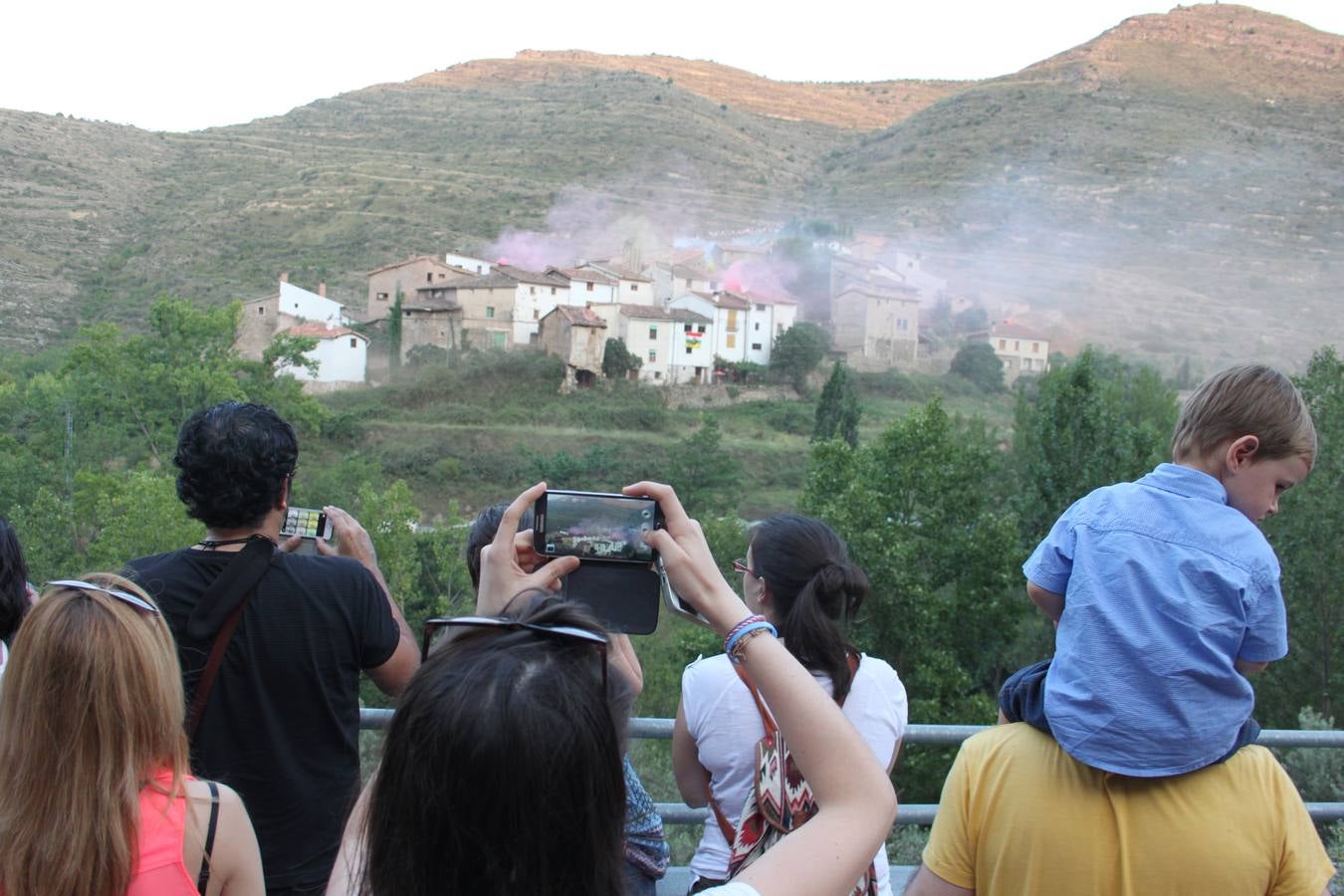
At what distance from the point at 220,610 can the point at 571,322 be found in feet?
156

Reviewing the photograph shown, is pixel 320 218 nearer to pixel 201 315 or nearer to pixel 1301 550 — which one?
pixel 201 315

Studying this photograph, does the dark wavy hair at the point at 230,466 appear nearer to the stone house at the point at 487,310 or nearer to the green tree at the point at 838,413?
the green tree at the point at 838,413

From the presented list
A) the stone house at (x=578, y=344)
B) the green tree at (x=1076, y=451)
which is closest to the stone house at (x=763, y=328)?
the stone house at (x=578, y=344)

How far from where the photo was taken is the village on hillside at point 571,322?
49500 millimetres

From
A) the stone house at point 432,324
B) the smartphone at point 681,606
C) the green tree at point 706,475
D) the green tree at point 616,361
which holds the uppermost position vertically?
the stone house at point 432,324

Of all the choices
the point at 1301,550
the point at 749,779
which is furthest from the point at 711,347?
the point at 749,779

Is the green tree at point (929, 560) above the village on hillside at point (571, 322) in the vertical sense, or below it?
below

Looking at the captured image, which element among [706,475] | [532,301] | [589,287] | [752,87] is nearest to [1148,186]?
[589,287]

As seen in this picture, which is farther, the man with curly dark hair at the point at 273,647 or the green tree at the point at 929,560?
the green tree at the point at 929,560

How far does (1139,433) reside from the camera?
25.0 meters

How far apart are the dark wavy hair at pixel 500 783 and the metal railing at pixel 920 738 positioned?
1.42m

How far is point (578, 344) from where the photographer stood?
49.2m

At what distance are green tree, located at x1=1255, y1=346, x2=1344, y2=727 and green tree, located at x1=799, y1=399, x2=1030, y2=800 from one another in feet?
15.6

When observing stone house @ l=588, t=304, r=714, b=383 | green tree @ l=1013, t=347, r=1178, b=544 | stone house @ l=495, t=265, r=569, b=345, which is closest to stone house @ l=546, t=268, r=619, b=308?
stone house @ l=495, t=265, r=569, b=345
